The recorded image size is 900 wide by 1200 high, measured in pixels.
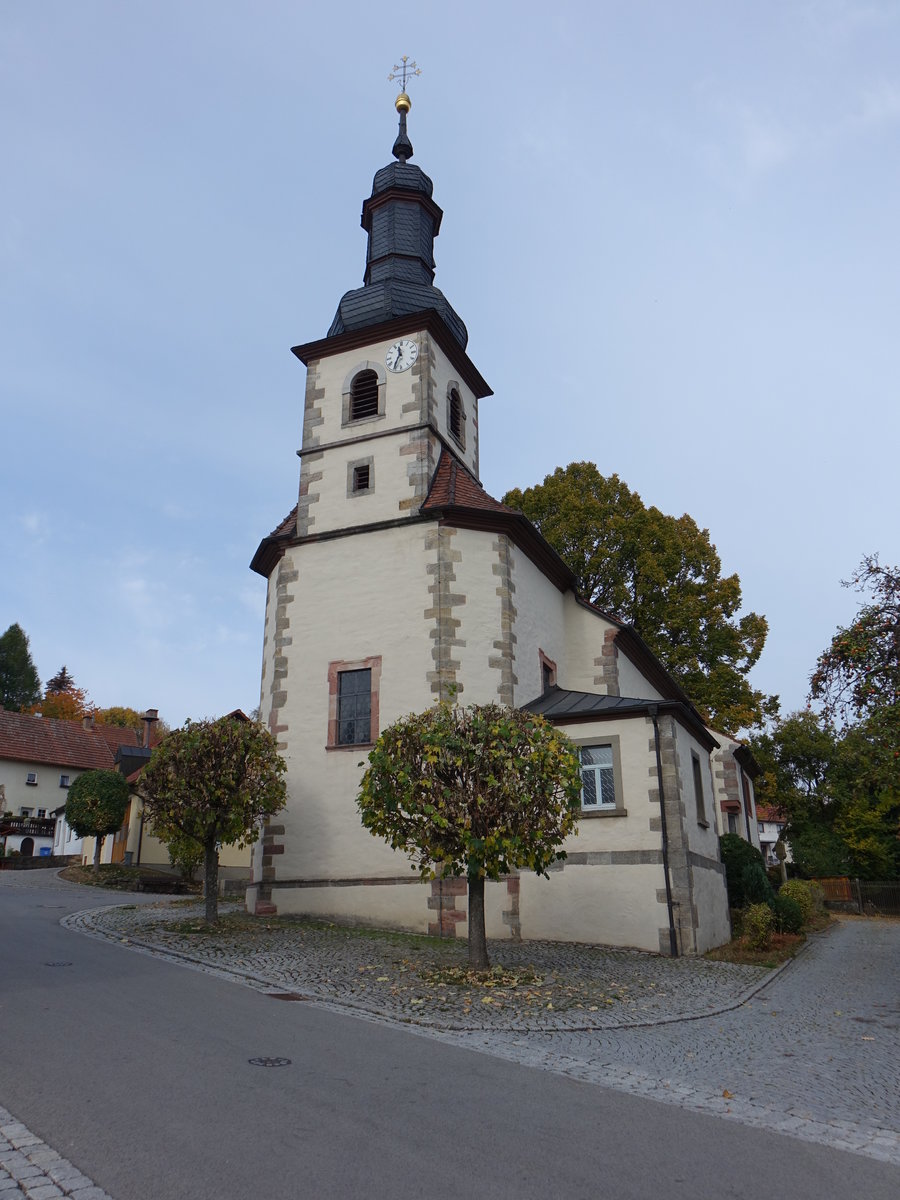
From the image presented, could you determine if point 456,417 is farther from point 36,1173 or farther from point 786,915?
point 36,1173

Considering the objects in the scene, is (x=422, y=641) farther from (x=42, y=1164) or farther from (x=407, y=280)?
(x=42, y=1164)

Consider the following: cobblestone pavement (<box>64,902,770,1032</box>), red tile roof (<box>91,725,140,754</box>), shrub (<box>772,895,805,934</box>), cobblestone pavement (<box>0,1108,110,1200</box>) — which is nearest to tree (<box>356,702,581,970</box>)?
cobblestone pavement (<box>64,902,770,1032</box>)

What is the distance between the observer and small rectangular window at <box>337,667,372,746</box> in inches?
722

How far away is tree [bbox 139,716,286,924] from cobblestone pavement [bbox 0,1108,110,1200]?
412 inches

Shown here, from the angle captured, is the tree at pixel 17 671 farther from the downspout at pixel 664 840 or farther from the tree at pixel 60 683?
the downspout at pixel 664 840

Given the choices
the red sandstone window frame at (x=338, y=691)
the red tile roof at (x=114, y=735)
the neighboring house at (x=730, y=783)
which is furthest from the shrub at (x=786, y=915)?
the red tile roof at (x=114, y=735)

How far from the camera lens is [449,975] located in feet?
39.3

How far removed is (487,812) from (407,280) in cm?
1572

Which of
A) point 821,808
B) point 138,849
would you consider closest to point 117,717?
point 138,849

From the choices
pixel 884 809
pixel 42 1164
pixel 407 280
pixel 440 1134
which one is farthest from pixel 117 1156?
pixel 884 809

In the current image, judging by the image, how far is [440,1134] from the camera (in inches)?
220

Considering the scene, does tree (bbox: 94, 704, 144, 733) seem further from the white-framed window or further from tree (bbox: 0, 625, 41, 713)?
the white-framed window

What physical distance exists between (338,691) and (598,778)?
5647 mm

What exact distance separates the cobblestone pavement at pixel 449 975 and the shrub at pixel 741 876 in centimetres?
567
